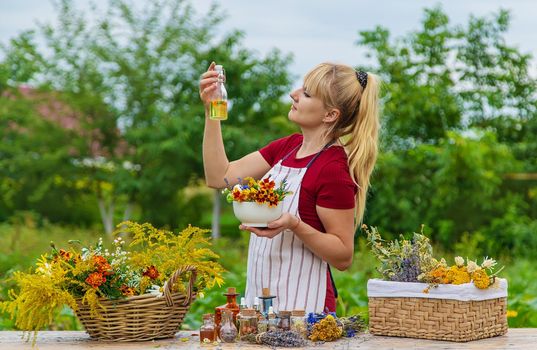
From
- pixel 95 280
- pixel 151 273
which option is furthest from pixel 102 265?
pixel 151 273

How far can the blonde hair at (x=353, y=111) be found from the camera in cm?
348

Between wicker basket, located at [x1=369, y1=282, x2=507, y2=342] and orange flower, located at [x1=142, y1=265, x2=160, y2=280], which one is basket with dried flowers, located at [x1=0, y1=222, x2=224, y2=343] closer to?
orange flower, located at [x1=142, y1=265, x2=160, y2=280]

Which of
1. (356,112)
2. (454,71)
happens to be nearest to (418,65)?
(454,71)

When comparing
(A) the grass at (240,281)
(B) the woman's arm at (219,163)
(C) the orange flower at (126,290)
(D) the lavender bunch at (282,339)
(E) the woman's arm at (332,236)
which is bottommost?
(A) the grass at (240,281)

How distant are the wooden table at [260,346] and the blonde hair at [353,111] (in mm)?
487

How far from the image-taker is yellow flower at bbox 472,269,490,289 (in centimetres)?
329

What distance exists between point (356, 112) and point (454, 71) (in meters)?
12.4

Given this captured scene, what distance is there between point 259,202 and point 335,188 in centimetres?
34

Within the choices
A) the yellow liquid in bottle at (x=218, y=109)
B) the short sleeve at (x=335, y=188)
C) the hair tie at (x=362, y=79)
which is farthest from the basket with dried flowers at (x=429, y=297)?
the yellow liquid in bottle at (x=218, y=109)

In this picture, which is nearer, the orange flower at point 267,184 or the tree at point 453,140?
the orange flower at point 267,184

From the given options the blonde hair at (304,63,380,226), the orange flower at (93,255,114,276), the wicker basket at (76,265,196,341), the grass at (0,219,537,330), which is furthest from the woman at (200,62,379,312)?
the grass at (0,219,537,330)

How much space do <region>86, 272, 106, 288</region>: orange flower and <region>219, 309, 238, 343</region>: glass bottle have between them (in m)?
0.45

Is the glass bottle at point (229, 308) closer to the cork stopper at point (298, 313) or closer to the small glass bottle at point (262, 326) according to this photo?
the small glass bottle at point (262, 326)

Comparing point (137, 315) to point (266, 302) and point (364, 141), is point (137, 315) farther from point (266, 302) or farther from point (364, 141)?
point (364, 141)
